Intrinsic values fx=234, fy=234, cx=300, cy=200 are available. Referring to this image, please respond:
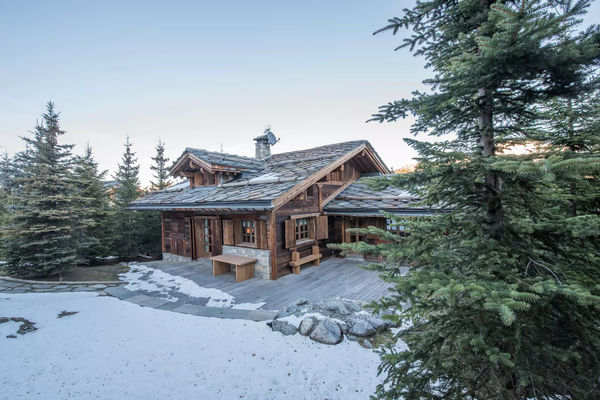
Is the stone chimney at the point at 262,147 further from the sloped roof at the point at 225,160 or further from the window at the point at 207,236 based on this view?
the window at the point at 207,236

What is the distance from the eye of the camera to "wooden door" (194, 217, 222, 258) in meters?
10.2

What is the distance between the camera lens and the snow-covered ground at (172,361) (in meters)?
3.22

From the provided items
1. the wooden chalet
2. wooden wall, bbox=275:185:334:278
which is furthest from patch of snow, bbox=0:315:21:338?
wooden wall, bbox=275:185:334:278

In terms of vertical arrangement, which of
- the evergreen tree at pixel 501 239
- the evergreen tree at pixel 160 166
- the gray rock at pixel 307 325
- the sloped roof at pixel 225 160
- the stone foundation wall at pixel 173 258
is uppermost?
the evergreen tree at pixel 160 166

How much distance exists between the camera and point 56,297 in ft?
21.1

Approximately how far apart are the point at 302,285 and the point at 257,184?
4.17 meters

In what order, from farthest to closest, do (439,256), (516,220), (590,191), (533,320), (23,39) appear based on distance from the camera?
1. (23,39)
2. (590,191)
3. (516,220)
4. (439,256)
5. (533,320)

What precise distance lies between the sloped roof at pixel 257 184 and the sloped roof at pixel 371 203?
1754 millimetres

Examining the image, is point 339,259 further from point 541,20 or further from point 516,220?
point 541,20

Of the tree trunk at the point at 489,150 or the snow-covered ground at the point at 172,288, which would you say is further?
the snow-covered ground at the point at 172,288

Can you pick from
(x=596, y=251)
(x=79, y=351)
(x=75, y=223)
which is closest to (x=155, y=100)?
(x=75, y=223)

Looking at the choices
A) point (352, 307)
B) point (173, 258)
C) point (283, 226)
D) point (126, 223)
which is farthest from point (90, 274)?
point (352, 307)

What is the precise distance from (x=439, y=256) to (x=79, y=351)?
5840mm

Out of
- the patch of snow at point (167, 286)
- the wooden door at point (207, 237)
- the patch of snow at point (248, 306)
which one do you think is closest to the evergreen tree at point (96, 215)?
the patch of snow at point (167, 286)
